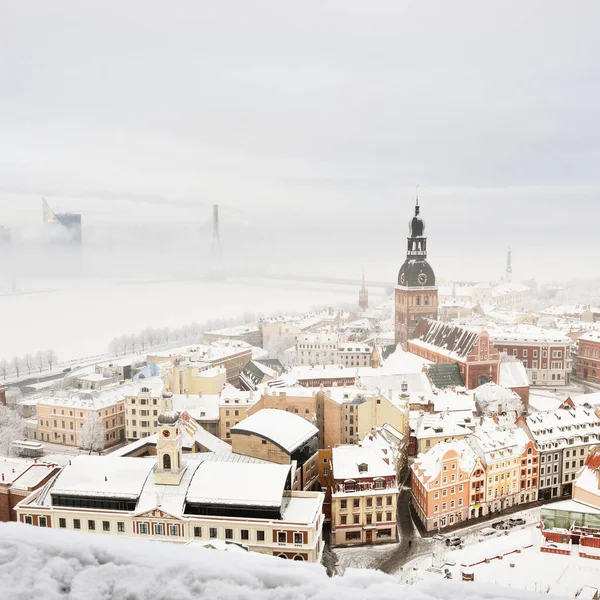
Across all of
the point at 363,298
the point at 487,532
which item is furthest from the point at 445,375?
the point at 363,298

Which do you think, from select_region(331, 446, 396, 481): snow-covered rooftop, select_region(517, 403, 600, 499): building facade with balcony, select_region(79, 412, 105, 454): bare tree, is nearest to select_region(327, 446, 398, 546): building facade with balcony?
select_region(331, 446, 396, 481): snow-covered rooftop

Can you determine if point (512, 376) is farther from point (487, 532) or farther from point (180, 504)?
point (180, 504)

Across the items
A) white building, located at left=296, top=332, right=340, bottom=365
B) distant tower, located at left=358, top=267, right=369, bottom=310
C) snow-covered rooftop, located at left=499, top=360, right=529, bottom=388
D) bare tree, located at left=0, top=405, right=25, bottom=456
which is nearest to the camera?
bare tree, located at left=0, top=405, right=25, bottom=456

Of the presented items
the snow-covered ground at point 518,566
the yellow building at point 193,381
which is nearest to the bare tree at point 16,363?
the yellow building at point 193,381

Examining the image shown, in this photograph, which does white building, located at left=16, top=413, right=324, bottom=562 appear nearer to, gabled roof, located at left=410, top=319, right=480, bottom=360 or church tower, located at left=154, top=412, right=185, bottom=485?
church tower, located at left=154, top=412, right=185, bottom=485

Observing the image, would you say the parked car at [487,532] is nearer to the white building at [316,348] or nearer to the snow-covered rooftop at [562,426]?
the snow-covered rooftop at [562,426]

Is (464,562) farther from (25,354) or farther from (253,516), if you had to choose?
(25,354)
